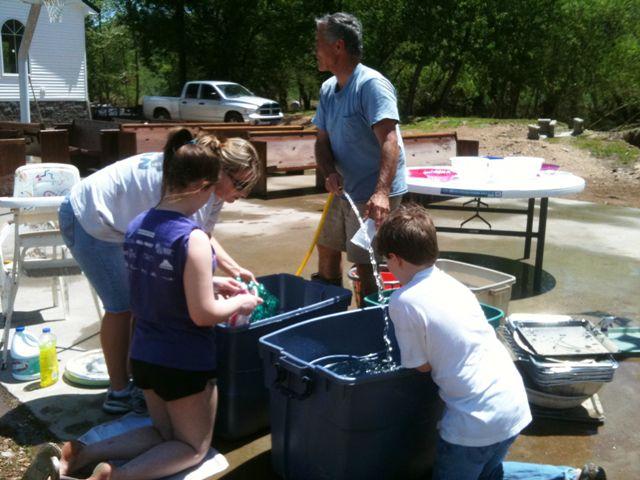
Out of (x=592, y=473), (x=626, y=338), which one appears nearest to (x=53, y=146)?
(x=626, y=338)

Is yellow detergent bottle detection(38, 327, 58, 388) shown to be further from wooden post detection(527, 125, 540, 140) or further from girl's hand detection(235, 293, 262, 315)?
wooden post detection(527, 125, 540, 140)

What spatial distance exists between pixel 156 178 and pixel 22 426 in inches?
52.4

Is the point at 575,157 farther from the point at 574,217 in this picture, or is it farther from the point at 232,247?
the point at 232,247

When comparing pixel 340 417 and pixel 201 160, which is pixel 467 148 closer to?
pixel 201 160

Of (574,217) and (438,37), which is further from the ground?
(438,37)

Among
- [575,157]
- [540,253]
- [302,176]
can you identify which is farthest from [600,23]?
[540,253]

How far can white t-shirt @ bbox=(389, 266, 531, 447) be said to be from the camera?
220 cm

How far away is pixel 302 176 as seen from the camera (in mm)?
11625

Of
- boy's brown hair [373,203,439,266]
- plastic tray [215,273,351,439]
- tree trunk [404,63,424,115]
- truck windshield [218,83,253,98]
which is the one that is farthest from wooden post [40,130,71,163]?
tree trunk [404,63,424,115]

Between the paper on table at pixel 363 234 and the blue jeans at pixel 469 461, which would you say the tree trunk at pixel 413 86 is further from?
the blue jeans at pixel 469 461

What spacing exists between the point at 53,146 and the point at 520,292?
263 inches

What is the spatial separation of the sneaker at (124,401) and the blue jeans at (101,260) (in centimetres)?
41

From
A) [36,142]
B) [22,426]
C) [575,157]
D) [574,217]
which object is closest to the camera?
[22,426]

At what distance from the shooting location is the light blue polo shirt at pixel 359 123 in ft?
11.5
